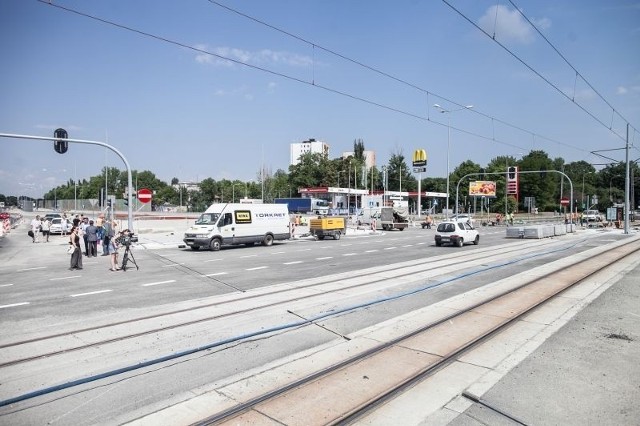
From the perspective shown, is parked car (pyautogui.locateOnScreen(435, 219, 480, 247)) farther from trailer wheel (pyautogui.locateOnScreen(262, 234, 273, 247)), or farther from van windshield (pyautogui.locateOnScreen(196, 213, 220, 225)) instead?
van windshield (pyautogui.locateOnScreen(196, 213, 220, 225))

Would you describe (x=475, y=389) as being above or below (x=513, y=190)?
below

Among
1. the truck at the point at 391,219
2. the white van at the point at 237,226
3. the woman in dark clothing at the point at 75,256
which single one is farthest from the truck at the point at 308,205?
the woman in dark clothing at the point at 75,256

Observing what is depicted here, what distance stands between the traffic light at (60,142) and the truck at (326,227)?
1676 cm

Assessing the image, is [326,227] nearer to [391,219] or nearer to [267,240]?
[267,240]

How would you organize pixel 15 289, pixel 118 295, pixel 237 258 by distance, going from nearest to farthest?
pixel 118 295 → pixel 15 289 → pixel 237 258

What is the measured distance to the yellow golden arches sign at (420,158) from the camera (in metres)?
64.8

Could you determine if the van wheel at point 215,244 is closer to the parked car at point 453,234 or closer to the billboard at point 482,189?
the parked car at point 453,234

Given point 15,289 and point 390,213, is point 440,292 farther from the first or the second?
point 390,213

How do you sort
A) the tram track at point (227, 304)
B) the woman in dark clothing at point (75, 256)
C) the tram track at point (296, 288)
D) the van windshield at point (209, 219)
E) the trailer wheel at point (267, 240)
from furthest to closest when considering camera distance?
1. the trailer wheel at point (267, 240)
2. the van windshield at point (209, 219)
3. the woman in dark clothing at point (75, 256)
4. the tram track at point (227, 304)
5. the tram track at point (296, 288)

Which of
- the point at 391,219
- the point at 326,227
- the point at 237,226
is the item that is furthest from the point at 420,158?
the point at 237,226

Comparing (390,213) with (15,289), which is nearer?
(15,289)

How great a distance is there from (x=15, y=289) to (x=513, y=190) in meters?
69.3

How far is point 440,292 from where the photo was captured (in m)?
11.5

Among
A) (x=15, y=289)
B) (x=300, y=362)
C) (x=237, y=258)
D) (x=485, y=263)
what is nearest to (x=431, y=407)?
(x=300, y=362)
